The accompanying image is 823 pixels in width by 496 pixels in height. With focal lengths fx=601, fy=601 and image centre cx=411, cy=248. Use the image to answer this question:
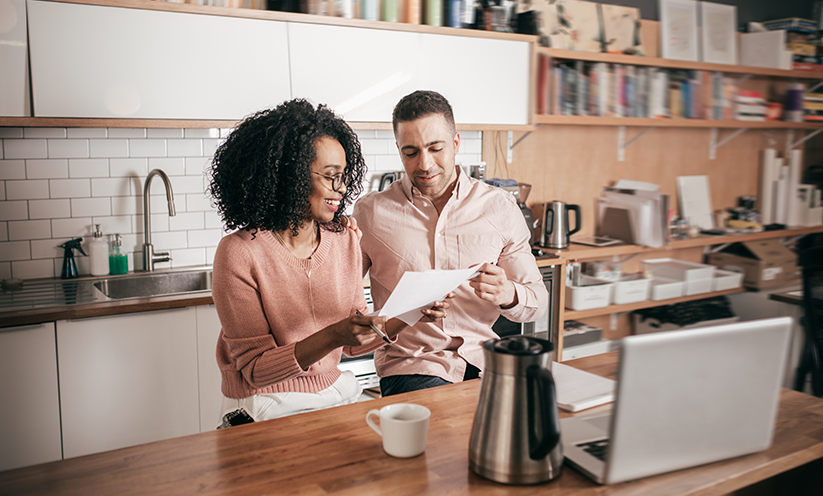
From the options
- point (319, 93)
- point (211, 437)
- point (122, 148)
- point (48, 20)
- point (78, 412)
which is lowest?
point (78, 412)

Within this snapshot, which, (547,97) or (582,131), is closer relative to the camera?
(547,97)

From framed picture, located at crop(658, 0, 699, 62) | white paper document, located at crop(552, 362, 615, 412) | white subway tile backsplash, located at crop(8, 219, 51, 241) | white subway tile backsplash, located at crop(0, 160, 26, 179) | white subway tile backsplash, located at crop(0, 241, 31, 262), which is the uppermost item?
framed picture, located at crop(658, 0, 699, 62)

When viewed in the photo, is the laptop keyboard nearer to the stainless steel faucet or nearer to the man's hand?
the man's hand

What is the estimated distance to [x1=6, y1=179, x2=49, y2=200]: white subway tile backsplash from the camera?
106 inches

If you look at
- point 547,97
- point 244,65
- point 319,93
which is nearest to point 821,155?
point 547,97

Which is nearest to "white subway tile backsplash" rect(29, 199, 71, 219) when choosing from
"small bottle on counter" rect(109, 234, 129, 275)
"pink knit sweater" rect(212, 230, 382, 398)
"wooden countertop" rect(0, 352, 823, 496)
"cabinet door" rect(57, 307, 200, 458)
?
"small bottle on counter" rect(109, 234, 129, 275)

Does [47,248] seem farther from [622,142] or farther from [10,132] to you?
[622,142]

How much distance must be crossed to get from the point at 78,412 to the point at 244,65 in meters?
1.62

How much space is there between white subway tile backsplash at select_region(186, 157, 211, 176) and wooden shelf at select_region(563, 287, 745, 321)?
85.4 inches

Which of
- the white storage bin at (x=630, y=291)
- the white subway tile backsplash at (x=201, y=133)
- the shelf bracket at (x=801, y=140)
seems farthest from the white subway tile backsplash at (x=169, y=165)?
the shelf bracket at (x=801, y=140)

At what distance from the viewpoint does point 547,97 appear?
12.0 feet

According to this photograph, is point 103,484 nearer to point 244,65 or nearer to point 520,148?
point 244,65

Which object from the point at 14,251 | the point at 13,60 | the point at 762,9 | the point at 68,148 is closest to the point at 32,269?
the point at 14,251

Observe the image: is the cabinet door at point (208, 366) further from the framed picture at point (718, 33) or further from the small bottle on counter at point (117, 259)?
the framed picture at point (718, 33)
